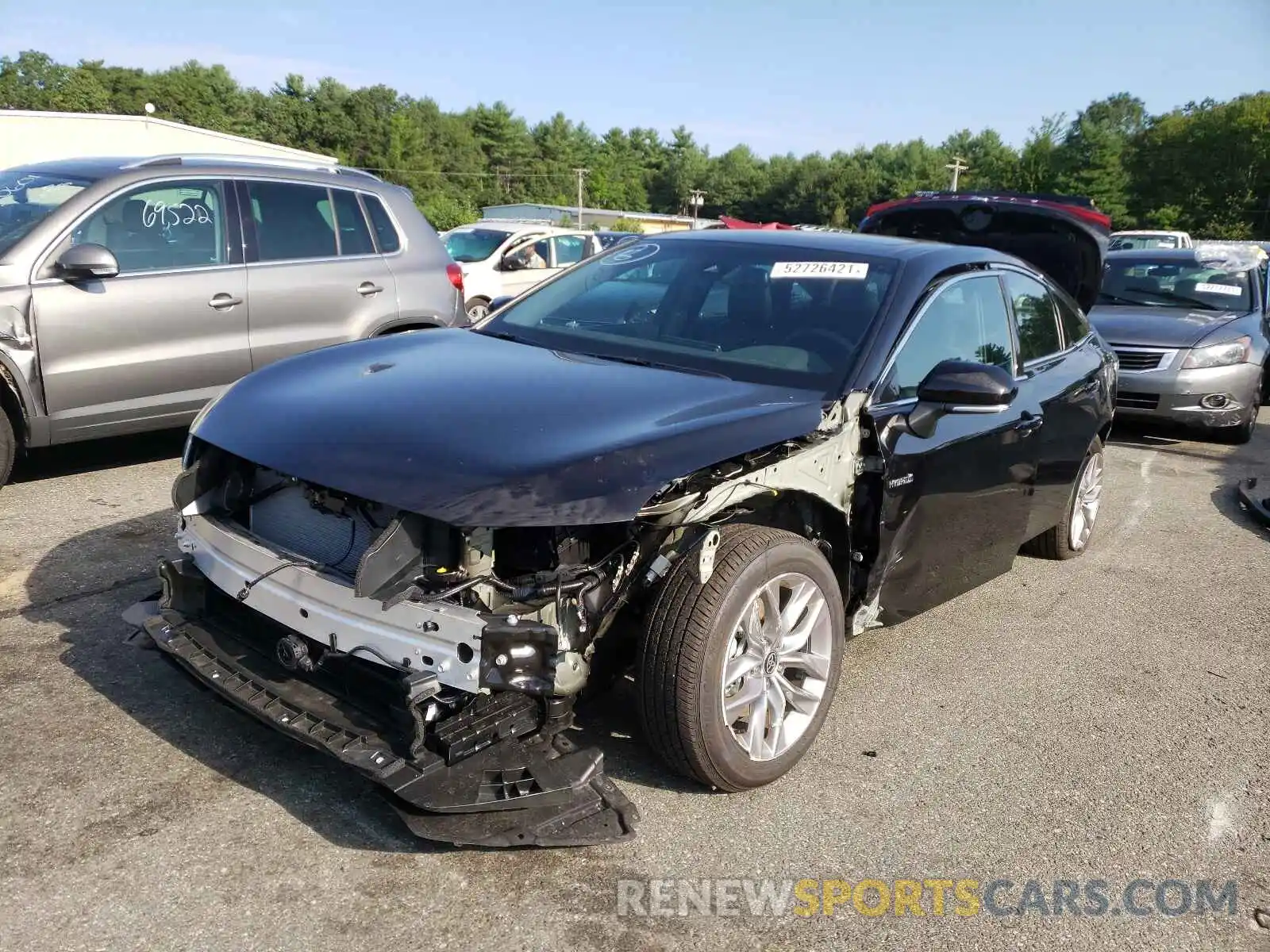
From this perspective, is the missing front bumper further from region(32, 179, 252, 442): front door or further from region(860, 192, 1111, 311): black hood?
region(860, 192, 1111, 311): black hood

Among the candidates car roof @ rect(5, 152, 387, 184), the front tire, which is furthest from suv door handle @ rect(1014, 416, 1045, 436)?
car roof @ rect(5, 152, 387, 184)

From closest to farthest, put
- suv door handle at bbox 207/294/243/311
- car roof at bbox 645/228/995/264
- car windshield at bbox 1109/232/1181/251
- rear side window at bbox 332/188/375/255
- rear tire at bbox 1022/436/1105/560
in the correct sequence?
1. car roof at bbox 645/228/995/264
2. rear tire at bbox 1022/436/1105/560
3. suv door handle at bbox 207/294/243/311
4. rear side window at bbox 332/188/375/255
5. car windshield at bbox 1109/232/1181/251

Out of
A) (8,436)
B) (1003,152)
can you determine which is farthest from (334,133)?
(8,436)

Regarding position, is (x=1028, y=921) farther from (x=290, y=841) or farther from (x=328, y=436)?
(x=328, y=436)

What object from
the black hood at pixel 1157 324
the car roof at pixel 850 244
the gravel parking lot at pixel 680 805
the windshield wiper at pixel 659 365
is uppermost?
the car roof at pixel 850 244

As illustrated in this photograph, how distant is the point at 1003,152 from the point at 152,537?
→ 359ft

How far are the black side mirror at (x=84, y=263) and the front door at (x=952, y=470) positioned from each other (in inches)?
164

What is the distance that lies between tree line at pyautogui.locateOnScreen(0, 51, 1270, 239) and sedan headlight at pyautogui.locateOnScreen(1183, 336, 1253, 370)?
55376 mm

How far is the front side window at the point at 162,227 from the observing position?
5.71m

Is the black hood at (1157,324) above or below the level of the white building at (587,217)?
below

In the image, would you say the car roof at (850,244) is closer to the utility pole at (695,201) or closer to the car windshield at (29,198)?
the car windshield at (29,198)

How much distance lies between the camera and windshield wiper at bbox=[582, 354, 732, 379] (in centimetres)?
359

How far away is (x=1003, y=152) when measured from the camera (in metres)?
102

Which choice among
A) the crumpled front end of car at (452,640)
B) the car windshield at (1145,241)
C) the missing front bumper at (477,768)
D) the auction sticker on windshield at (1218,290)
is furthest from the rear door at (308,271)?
the car windshield at (1145,241)
